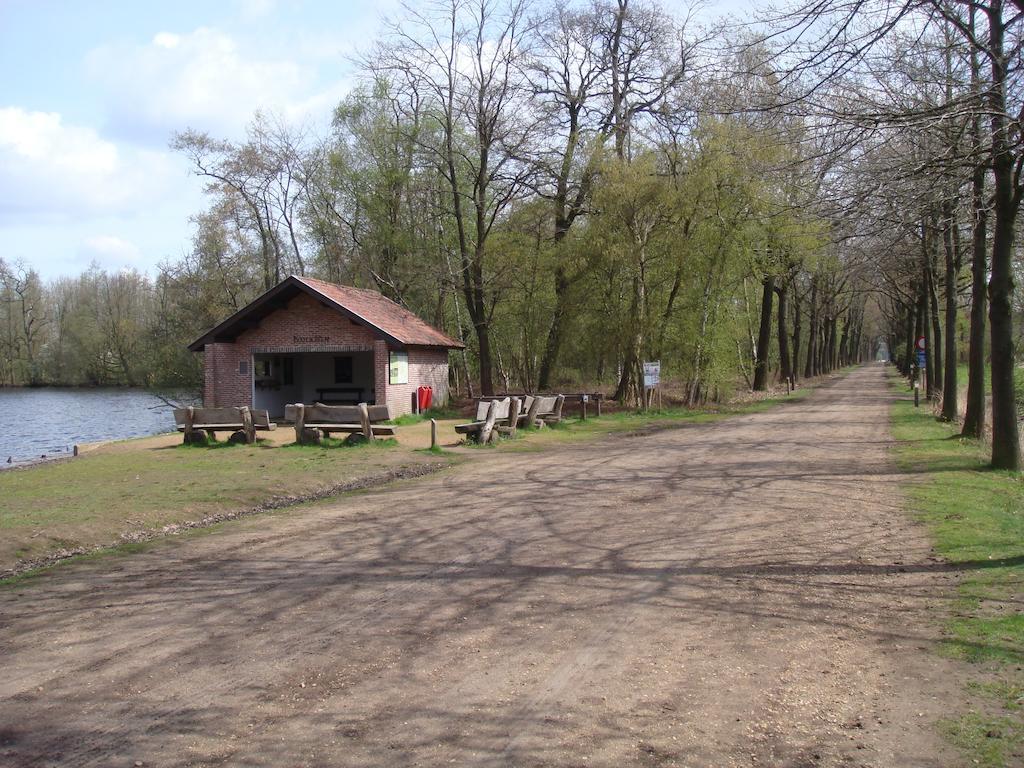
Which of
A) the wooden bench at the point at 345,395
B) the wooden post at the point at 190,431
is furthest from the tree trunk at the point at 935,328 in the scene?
the wooden post at the point at 190,431

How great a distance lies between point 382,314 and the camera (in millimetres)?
25781

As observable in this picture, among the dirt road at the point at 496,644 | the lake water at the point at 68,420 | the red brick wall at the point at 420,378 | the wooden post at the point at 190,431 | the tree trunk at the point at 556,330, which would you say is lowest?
the lake water at the point at 68,420

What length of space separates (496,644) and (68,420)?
39424 mm

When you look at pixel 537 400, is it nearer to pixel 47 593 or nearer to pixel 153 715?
pixel 47 593

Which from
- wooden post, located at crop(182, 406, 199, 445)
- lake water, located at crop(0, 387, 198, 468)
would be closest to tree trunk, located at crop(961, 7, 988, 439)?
wooden post, located at crop(182, 406, 199, 445)

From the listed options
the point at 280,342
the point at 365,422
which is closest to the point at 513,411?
the point at 365,422

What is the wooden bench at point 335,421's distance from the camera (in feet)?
58.2

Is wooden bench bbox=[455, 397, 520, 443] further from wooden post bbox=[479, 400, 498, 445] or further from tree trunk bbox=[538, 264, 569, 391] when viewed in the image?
tree trunk bbox=[538, 264, 569, 391]

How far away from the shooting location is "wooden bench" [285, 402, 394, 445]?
17.8 meters

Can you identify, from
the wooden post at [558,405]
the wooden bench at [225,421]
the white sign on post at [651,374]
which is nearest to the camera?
the wooden bench at [225,421]

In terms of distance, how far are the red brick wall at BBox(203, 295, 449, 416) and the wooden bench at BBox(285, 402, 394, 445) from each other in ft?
16.5

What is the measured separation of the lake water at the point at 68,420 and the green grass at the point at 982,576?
22.0m

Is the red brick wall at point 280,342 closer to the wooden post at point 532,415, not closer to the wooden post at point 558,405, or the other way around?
the wooden post at point 532,415

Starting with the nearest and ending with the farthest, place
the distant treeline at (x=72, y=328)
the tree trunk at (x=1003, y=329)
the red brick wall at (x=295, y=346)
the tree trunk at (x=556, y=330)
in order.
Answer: the tree trunk at (x=1003, y=329) < the red brick wall at (x=295, y=346) < the tree trunk at (x=556, y=330) < the distant treeline at (x=72, y=328)
